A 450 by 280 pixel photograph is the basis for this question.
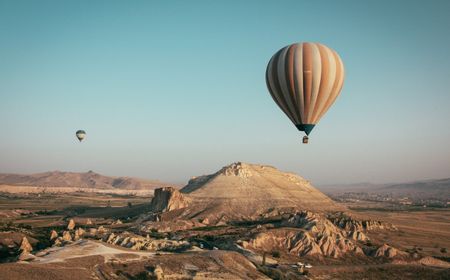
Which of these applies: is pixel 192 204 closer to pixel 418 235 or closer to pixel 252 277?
pixel 418 235

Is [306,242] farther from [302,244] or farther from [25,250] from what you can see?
[25,250]

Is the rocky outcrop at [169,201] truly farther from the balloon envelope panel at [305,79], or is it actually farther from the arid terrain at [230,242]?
the balloon envelope panel at [305,79]

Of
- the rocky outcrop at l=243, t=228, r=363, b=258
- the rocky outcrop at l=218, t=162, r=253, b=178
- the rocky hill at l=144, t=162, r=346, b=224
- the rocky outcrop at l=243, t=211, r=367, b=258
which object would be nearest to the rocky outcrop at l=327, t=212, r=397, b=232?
the rocky hill at l=144, t=162, r=346, b=224

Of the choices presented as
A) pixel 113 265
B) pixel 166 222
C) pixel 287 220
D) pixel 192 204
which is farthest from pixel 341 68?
pixel 192 204

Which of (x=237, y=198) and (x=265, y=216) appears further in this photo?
(x=237, y=198)

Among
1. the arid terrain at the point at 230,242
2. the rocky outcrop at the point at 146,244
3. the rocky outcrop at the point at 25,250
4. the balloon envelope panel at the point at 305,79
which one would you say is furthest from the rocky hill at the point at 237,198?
the balloon envelope panel at the point at 305,79

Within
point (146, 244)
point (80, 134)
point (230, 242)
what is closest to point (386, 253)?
point (230, 242)

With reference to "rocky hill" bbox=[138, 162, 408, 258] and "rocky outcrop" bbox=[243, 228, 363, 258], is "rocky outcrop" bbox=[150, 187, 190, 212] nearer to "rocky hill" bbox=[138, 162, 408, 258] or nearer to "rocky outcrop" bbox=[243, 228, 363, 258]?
"rocky hill" bbox=[138, 162, 408, 258]
